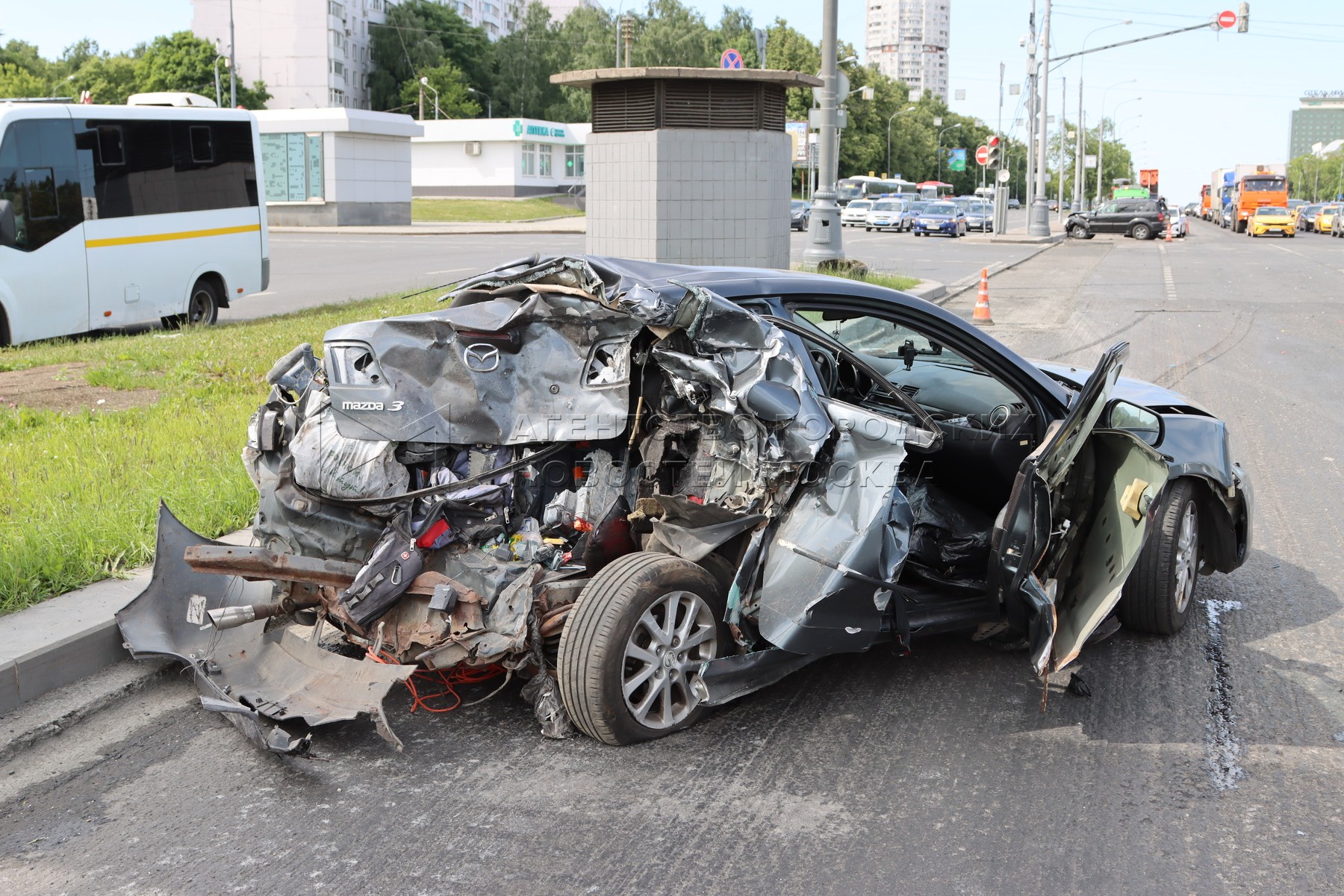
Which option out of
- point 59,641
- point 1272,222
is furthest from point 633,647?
point 1272,222

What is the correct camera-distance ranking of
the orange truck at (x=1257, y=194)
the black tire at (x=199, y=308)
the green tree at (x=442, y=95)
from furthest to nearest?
the green tree at (x=442, y=95) → the orange truck at (x=1257, y=194) → the black tire at (x=199, y=308)

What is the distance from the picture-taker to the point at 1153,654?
195 inches

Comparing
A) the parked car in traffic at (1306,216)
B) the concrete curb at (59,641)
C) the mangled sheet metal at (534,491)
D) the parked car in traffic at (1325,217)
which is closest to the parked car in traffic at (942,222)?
the parked car in traffic at (1325,217)

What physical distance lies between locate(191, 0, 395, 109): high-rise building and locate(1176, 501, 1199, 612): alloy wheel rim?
89.9 metres

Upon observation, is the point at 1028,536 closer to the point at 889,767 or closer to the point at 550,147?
the point at 889,767

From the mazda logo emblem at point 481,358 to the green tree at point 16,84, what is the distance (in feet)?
265

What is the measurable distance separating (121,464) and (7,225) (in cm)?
709

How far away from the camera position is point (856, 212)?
54.4 m

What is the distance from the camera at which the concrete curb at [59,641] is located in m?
4.41

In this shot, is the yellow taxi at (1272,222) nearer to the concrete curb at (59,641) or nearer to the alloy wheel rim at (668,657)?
the alloy wheel rim at (668,657)

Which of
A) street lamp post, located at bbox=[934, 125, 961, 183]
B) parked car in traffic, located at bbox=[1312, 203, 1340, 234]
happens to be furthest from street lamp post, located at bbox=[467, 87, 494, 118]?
parked car in traffic, located at bbox=[1312, 203, 1340, 234]

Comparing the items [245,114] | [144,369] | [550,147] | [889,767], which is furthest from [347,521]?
[550,147]

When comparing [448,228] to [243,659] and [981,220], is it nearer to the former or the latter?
[981,220]

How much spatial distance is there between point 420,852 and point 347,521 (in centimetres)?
143
